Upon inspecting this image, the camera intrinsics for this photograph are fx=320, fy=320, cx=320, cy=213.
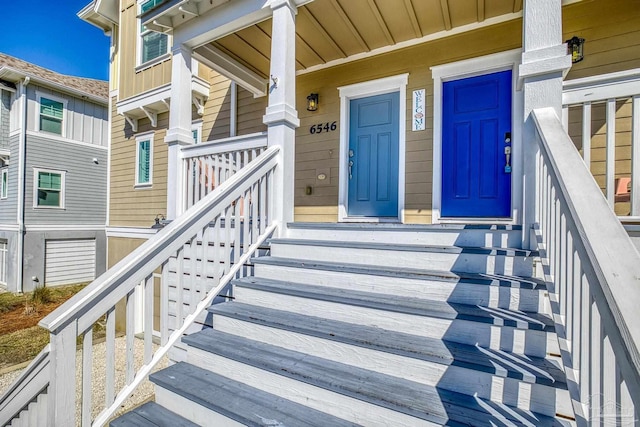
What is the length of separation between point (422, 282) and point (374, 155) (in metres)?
2.49

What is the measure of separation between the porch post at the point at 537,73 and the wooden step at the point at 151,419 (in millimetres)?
2206

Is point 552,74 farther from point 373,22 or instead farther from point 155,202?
point 155,202

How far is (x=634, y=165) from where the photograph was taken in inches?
80.0

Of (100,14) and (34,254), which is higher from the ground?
(100,14)

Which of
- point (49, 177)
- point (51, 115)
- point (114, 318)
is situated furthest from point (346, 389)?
point (51, 115)

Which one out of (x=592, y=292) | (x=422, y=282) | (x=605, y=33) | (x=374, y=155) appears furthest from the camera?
(x=374, y=155)

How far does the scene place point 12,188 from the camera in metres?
9.80

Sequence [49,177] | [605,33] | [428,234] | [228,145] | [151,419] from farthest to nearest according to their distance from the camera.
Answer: [49,177]
[228,145]
[605,33]
[428,234]
[151,419]

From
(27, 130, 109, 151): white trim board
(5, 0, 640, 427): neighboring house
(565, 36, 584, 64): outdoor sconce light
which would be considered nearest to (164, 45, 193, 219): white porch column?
(5, 0, 640, 427): neighboring house

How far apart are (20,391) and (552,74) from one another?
10.6ft

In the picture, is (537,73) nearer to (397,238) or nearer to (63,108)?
(397,238)

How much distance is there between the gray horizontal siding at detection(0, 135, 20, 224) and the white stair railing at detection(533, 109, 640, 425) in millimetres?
12967

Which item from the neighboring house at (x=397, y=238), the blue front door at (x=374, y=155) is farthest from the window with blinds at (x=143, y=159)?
the blue front door at (x=374, y=155)

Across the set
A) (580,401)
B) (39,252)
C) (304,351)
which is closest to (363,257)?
(304,351)
